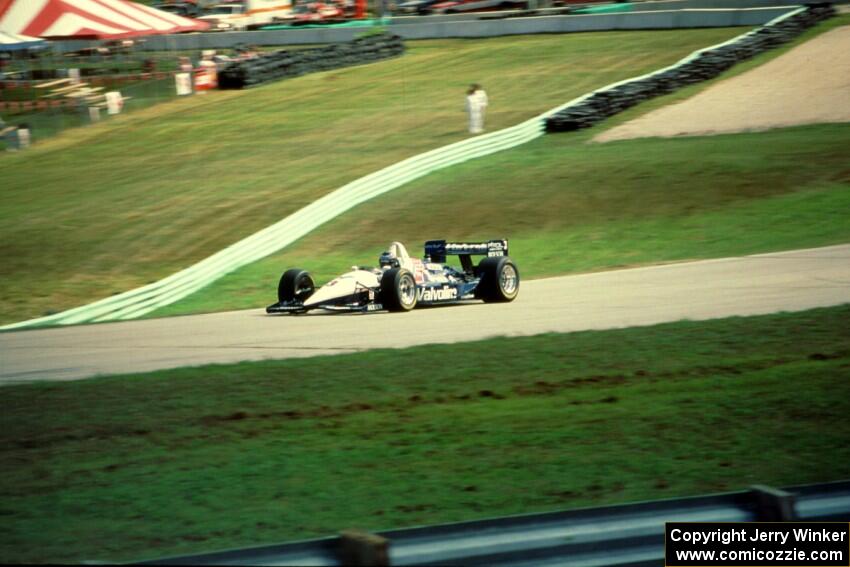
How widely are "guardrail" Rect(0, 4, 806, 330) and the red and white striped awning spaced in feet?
54.1

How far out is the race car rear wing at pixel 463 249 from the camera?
55.1ft

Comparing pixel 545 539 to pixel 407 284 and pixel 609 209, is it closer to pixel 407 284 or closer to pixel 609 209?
pixel 407 284

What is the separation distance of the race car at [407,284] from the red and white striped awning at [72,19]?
1046 inches

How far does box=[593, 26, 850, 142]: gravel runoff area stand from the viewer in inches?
1197

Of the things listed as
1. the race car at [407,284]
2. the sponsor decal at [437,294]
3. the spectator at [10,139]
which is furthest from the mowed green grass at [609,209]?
the spectator at [10,139]

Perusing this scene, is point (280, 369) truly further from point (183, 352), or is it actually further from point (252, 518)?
point (252, 518)

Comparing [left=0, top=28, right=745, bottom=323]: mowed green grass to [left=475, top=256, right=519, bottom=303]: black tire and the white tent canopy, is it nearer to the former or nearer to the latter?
the white tent canopy

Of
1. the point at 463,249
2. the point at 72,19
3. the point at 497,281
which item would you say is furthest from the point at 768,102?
the point at 72,19

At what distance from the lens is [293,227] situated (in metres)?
23.2

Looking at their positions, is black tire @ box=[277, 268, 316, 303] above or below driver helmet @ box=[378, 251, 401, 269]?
below

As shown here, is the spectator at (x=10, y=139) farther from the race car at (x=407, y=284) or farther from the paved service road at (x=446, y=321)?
the race car at (x=407, y=284)

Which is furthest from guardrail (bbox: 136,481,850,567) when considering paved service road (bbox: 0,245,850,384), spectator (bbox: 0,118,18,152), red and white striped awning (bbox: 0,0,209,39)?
red and white striped awning (bbox: 0,0,209,39)

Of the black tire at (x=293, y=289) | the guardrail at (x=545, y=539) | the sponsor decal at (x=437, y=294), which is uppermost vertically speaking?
the guardrail at (x=545, y=539)

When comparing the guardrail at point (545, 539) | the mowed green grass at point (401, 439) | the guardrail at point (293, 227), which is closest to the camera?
the guardrail at point (545, 539)
